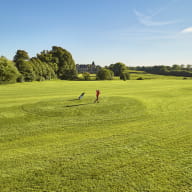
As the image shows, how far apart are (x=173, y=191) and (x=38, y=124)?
10587 millimetres

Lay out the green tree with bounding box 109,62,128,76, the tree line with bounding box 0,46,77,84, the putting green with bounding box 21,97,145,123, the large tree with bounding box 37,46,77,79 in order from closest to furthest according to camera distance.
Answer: the putting green with bounding box 21,97,145,123, the tree line with bounding box 0,46,77,84, the large tree with bounding box 37,46,77,79, the green tree with bounding box 109,62,128,76

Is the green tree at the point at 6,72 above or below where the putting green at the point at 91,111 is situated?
above

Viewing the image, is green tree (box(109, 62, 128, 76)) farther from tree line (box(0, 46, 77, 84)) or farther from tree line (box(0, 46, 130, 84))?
tree line (box(0, 46, 77, 84))

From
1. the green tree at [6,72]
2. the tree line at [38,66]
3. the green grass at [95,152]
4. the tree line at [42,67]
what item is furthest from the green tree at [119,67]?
the green grass at [95,152]

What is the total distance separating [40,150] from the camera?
28.1 feet

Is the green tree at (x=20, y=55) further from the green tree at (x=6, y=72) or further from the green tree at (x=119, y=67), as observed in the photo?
the green tree at (x=119, y=67)

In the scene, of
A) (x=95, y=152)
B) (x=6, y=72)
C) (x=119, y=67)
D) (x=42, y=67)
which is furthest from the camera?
(x=119, y=67)

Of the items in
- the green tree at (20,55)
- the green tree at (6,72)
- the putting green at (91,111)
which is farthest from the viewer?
the green tree at (20,55)

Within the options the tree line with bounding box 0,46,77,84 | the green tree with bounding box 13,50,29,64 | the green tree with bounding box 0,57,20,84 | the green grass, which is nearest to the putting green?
the green grass

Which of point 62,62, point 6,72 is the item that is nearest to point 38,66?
point 6,72

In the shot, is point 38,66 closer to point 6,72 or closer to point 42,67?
point 42,67

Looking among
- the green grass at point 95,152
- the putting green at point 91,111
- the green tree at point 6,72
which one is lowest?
the green grass at point 95,152

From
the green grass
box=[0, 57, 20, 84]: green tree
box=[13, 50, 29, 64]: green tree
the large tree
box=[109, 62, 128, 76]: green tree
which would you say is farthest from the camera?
box=[109, 62, 128, 76]: green tree

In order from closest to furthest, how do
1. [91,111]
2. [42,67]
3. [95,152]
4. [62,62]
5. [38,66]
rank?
[95,152], [91,111], [38,66], [42,67], [62,62]
